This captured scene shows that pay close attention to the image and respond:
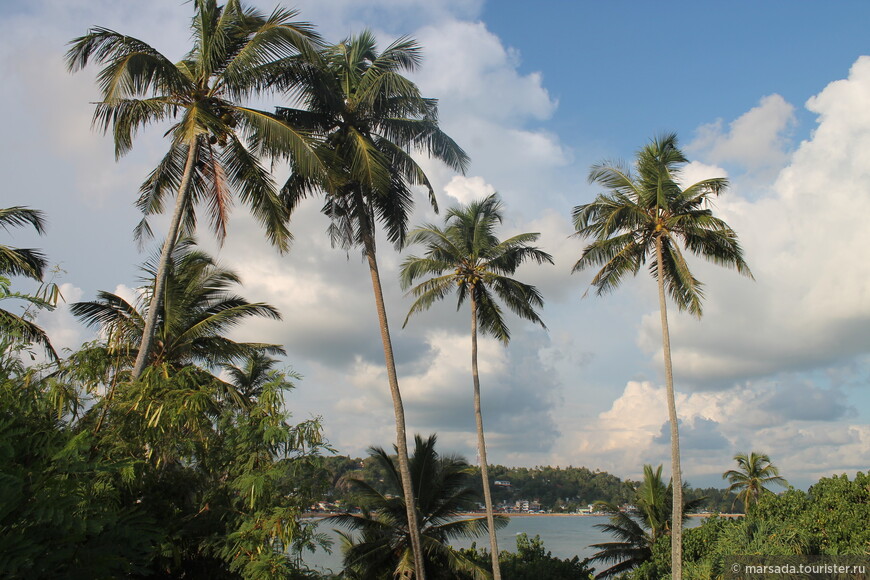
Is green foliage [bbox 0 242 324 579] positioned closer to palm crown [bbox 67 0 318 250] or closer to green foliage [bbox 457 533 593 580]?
palm crown [bbox 67 0 318 250]

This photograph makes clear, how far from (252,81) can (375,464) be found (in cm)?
1536

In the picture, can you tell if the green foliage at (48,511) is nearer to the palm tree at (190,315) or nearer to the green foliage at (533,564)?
the palm tree at (190,315)

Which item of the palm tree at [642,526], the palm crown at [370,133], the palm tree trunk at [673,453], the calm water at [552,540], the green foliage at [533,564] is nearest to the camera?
the palm crown at [370,133]

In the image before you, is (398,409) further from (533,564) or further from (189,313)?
(533,564)

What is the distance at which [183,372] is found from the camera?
32.4 feet

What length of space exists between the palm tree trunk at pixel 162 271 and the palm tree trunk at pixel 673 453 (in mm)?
13704

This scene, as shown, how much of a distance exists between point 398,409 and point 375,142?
21.2 ft

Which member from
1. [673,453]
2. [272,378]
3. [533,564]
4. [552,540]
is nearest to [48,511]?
[272,378]

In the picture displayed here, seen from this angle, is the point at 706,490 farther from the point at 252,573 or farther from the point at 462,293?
the point at 252,573

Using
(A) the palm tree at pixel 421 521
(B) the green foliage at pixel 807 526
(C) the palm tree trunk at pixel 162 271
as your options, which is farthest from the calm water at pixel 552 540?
(B) the green foliage at pixel 807 526

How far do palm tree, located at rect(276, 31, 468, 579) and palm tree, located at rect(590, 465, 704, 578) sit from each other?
14508 millimetres

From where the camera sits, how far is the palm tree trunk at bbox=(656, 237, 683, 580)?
18.1m

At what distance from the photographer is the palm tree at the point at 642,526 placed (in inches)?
1065

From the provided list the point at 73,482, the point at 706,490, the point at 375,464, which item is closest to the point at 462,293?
the point at 375,464
